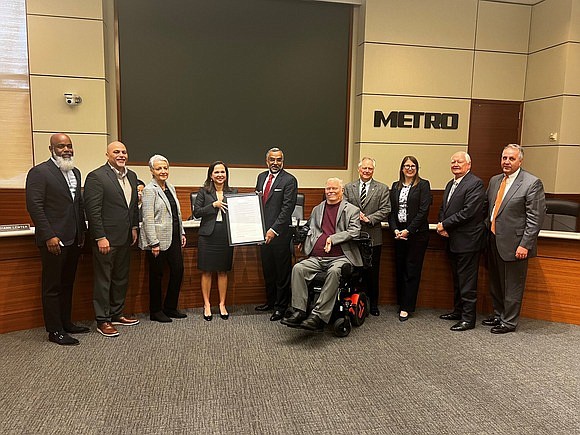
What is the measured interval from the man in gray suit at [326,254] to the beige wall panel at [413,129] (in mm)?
2865

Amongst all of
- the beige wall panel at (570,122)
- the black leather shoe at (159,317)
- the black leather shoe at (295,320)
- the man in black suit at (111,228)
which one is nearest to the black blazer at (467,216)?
the black leather shoe at (295,320)

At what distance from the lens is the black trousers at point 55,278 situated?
11.9ft

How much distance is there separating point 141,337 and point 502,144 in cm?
629

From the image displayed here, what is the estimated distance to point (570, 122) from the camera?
6508 millimetres

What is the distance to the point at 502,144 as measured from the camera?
7223 mm

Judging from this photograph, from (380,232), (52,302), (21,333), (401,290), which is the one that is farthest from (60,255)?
(401,290)

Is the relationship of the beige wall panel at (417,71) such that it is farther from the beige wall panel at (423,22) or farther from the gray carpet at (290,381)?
the gray carpet at (290,381)

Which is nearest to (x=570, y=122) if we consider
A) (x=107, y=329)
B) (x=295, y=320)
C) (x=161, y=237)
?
(x=295, y=320)

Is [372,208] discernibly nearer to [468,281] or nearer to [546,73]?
[468,281]

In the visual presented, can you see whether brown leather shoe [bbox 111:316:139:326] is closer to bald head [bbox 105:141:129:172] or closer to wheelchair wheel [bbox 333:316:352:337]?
bald head [bbox 105:141:129:172]

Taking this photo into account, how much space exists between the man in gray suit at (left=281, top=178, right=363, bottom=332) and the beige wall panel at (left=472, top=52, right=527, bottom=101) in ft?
13.8

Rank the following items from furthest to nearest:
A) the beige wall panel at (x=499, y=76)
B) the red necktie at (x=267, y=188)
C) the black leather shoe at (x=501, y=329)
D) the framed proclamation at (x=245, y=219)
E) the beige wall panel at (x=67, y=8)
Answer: the beige wall panel at (x=499, y=76) → the beige wall panel at (x=67, y=8) → the red necktie at (x=267, y=188) → the framed proclamation at (x=245, y=219) → the black leather shoe at (x=501, y=329)

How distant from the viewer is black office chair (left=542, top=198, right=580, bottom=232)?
504cm

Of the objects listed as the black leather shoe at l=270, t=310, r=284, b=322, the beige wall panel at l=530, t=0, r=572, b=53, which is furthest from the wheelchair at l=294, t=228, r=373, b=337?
the beige wall panel at l=530, t=0, r=572, b=53
